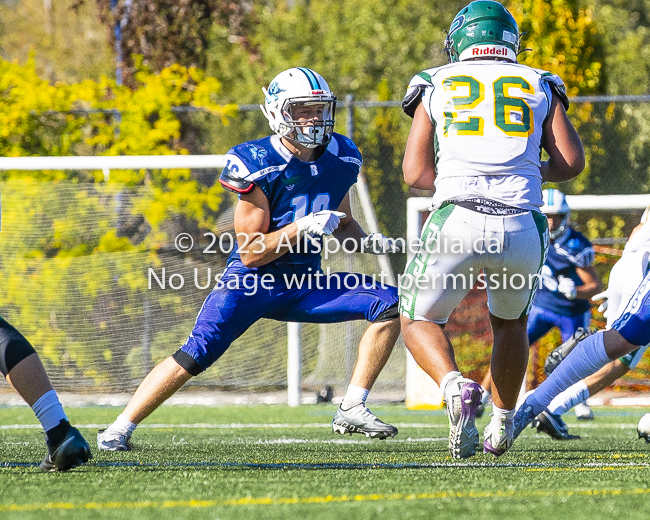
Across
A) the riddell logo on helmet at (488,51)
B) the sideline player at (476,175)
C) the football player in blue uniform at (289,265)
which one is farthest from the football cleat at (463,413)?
the riddell logo on helmet at (488,51)

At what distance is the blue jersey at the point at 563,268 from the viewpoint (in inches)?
276

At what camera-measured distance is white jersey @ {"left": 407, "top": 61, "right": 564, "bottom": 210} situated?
3604 mm

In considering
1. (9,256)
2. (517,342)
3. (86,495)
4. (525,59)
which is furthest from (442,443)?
(525,59)

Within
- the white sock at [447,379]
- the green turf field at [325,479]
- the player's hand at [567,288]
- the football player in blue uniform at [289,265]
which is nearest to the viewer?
the green turf field at [325,479]

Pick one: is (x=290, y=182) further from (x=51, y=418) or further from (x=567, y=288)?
(x=567, y=288)

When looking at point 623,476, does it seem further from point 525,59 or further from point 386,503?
point 525,59

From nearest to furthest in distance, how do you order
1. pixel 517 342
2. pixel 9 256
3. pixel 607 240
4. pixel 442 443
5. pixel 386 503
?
pixel 386 503, pixel 517 342, pixel 442 443, pixel 9 256, pixel 607 240

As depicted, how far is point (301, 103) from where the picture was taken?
452 centimetres

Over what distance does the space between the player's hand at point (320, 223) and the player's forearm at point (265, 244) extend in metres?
0.06

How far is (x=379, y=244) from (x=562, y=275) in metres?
2.88

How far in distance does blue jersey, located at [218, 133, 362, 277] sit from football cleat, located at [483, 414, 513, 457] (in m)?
1.18

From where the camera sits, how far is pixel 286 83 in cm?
457

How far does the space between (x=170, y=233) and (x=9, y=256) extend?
4.59ft

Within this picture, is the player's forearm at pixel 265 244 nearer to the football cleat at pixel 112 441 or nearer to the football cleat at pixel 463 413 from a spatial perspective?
the football cleat at pixel 112 441
